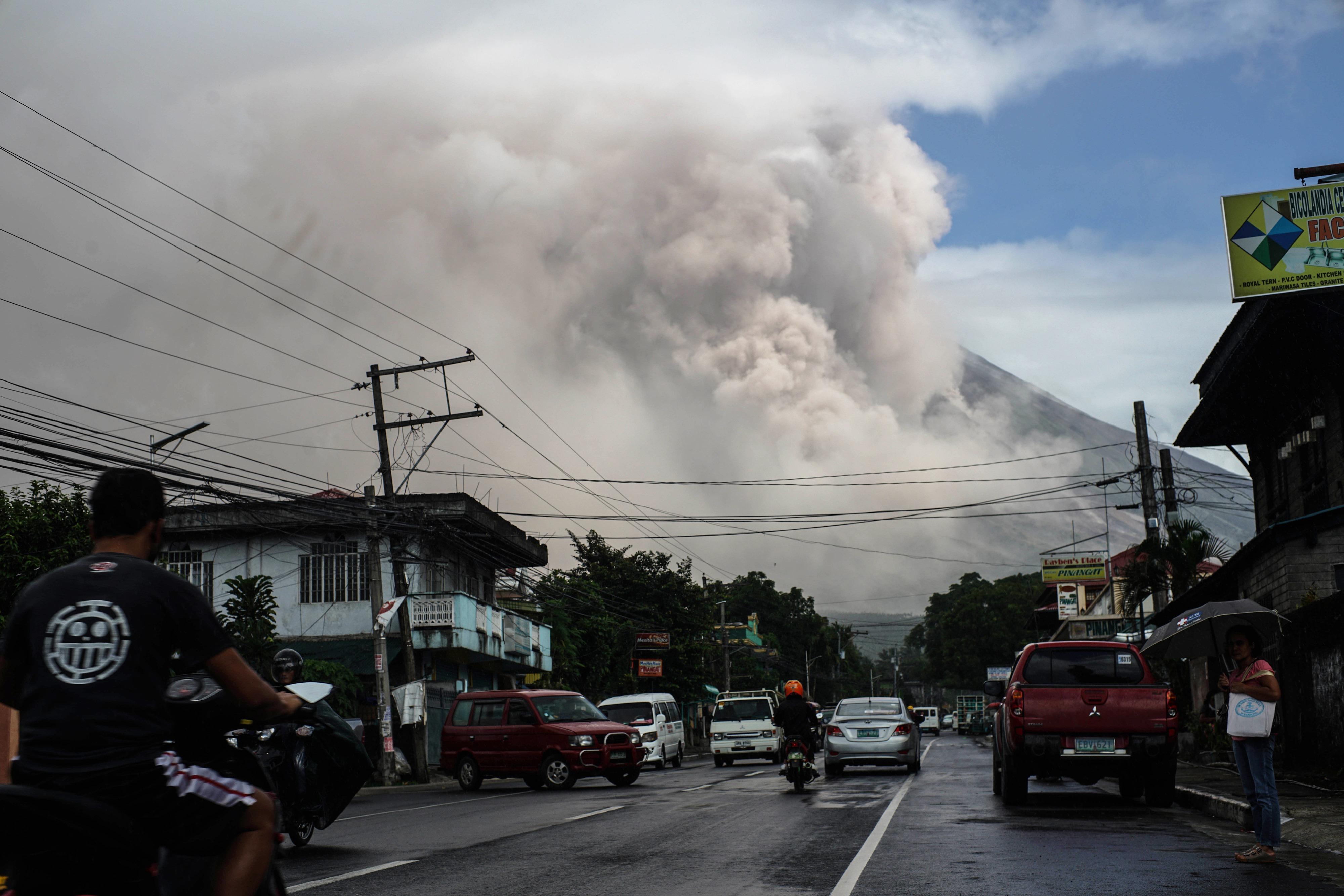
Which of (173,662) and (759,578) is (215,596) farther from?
(759,578)

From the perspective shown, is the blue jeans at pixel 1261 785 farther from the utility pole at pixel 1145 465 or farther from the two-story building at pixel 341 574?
the two-story building at pixel 341 574

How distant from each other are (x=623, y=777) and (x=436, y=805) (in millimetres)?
4838

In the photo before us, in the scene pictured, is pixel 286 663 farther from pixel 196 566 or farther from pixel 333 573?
pixel 196 566

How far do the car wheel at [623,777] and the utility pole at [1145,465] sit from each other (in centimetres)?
1570

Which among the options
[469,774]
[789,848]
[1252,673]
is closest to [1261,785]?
[1252,673]

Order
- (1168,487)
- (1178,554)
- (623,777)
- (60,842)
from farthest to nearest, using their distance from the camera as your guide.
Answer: (1168,487), (1178,554), (623,777), (60,842)

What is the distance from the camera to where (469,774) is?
2464 cm

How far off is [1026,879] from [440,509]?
105ft

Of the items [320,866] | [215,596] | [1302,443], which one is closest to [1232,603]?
[320,866]

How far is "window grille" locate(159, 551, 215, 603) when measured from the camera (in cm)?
3888

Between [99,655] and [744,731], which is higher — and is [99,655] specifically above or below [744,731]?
above

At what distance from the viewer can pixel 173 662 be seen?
3.90 m

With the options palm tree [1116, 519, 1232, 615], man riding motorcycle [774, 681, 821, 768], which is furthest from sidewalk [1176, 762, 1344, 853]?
palm tree [1116, 519, 1232, 615]

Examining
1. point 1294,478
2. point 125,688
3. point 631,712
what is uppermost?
point 1294,478
